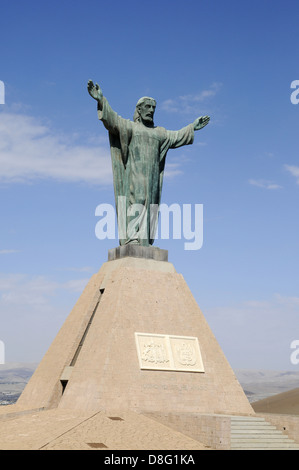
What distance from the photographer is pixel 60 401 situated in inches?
610

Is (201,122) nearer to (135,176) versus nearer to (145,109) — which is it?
(145,109)

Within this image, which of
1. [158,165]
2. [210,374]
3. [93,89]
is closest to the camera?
[210,374]

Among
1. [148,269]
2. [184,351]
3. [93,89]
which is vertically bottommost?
[184,351]

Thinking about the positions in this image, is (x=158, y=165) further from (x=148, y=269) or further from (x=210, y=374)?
(x=210, y=374)

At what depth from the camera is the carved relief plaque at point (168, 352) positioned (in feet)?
52.2

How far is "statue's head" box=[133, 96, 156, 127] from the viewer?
1864cm

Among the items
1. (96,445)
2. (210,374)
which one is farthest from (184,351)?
(96,445)

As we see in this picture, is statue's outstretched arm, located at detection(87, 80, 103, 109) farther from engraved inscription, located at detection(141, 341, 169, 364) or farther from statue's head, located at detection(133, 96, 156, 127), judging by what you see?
engraved inscription, located at detection(141, 341, 169, 364)

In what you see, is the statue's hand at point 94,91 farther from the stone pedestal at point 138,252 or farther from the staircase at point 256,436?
the staircase at point 256,436

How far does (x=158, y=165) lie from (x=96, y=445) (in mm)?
9077

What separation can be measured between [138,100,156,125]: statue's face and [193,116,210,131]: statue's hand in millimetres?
1663

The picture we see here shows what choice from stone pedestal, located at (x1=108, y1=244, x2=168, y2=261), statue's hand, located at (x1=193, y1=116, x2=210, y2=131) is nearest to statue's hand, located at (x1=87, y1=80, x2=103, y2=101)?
statue's hand, located at (x1=193, y1=116, x2=210, y2=131)

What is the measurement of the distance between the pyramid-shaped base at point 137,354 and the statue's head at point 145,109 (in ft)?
13.5
